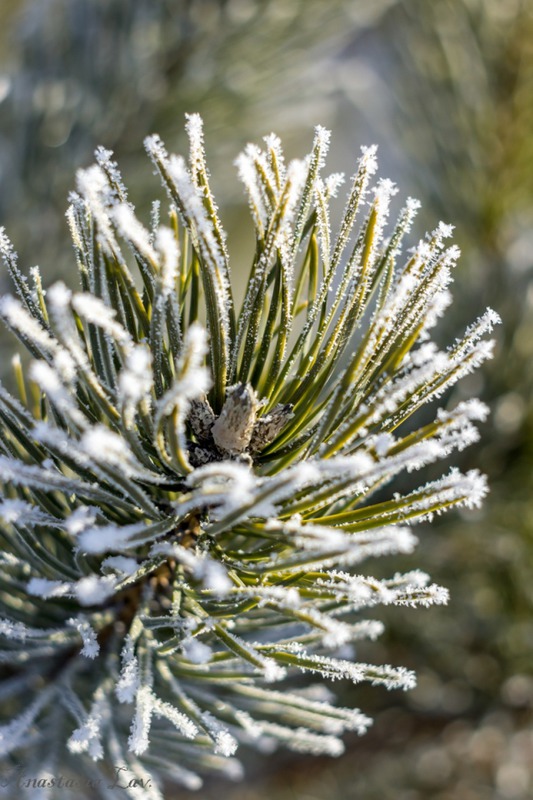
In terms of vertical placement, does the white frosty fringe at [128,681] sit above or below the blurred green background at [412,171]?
below

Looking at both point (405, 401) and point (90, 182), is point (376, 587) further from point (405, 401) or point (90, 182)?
point (90, 182)

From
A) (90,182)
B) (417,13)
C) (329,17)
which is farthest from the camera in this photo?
(417,13)

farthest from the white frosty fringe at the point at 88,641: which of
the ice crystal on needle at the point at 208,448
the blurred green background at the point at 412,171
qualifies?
the blurred green background at the point at 412,171

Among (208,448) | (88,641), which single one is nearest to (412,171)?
(208,448)

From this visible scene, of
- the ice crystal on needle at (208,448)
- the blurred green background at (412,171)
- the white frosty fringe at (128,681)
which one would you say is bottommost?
the white frosty fringe at (128,681)

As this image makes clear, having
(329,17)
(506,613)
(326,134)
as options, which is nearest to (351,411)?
(326,134)

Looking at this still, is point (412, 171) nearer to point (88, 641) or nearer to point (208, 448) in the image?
point (208, 448)

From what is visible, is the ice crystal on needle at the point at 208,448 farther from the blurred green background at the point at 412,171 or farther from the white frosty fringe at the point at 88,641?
the blurred green background at the point at 412,171
